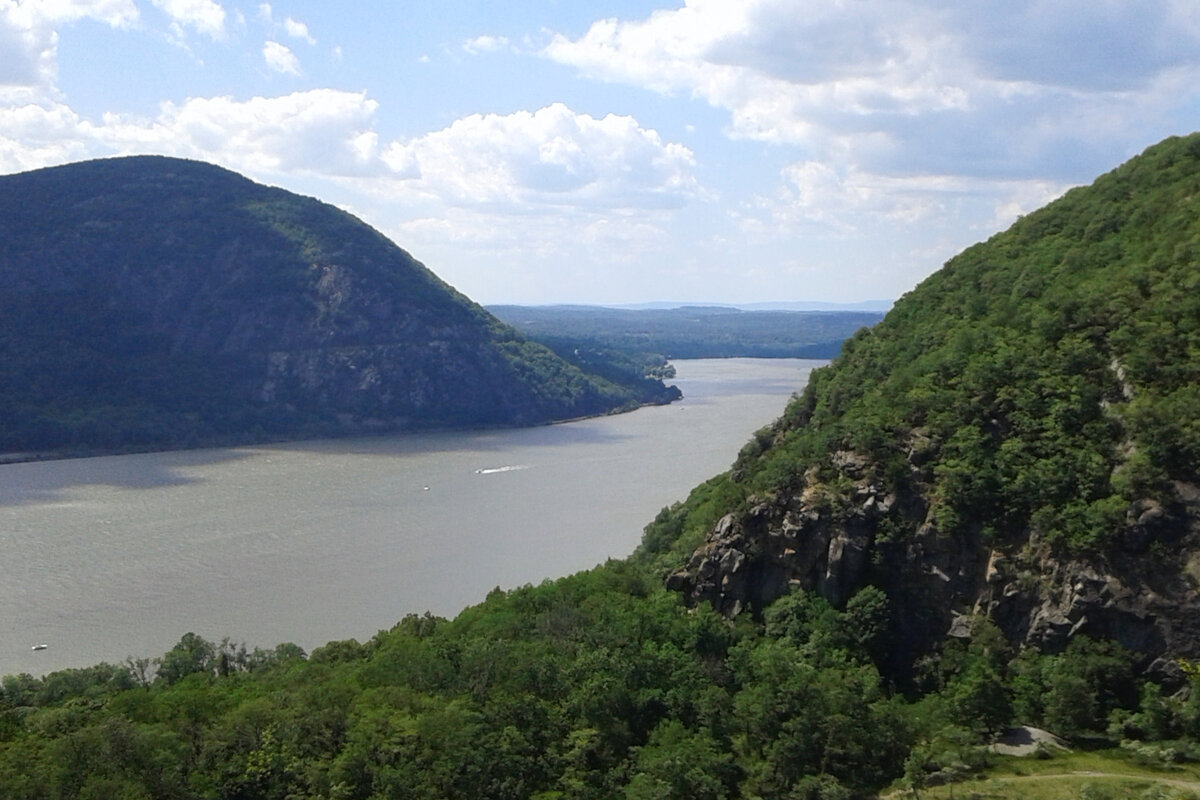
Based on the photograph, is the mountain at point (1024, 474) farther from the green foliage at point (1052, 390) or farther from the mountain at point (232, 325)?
the mountain at point (232, 325)

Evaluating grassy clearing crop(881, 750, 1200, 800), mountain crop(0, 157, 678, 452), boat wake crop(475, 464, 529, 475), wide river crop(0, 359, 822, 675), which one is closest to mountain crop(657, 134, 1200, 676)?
grassy clearing crop(881, 750, 1200, 800)

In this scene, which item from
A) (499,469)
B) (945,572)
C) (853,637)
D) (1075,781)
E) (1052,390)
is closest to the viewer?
(1075,781)

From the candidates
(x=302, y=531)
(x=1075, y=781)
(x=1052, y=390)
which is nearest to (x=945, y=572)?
(x=1052, y=390)

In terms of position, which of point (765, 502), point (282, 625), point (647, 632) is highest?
point (765, 502)

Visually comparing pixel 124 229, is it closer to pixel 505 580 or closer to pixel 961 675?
pixel 505 580

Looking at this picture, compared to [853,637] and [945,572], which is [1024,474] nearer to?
[945,572]

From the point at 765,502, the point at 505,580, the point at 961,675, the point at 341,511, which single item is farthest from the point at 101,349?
the point at 961,675
